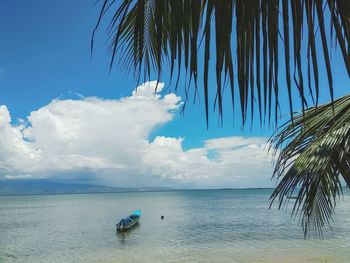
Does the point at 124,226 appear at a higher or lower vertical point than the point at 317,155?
lower

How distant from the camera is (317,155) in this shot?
3.51m

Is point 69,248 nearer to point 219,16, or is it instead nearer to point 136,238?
point 136,238

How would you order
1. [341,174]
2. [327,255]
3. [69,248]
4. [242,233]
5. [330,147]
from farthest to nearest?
[242,233]
[69,248]
[327,255]
[341,174]
[330,147]

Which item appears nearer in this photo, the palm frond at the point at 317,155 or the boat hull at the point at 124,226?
the palm frond at the point at 317,155

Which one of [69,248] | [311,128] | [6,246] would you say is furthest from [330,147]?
[6,246]

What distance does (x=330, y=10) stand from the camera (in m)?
0.88

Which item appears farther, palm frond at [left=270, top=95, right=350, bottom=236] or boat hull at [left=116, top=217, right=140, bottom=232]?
boat hull at [left=116, top=217, right=140, bottom=232]

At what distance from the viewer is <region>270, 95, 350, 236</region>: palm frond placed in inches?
135

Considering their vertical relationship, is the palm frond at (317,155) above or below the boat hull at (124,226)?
above

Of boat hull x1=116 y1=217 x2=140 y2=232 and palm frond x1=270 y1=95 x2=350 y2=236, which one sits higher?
palm frond x1=270 y1=95 x2=350 y2=236

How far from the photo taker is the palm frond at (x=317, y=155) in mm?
3428

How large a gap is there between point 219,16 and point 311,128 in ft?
9.10

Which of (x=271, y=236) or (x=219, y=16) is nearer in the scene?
(x=219, y=16)

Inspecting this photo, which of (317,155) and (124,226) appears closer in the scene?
(317,155)
